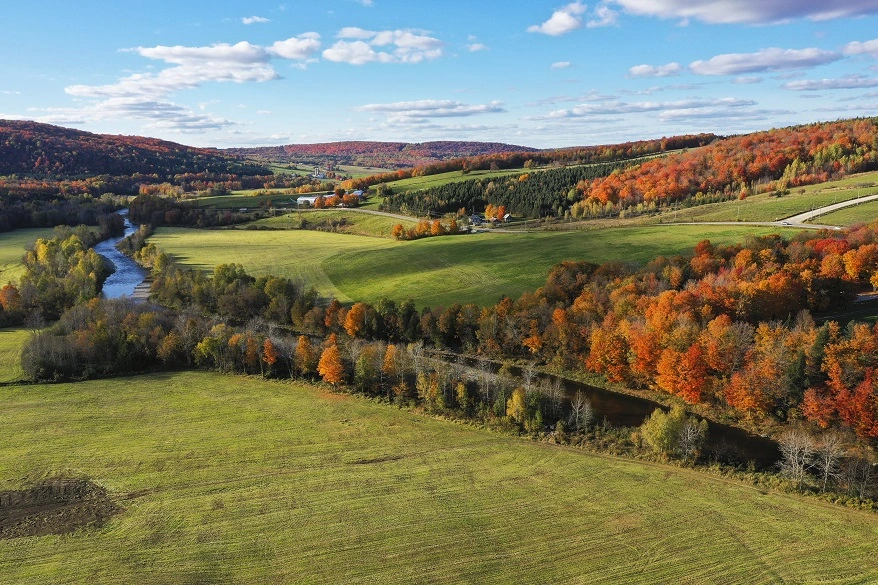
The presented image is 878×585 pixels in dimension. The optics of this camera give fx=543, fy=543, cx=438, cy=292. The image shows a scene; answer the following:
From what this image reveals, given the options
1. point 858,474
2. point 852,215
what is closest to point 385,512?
point 858,474

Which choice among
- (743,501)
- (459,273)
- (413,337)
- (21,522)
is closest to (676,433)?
(743,501)

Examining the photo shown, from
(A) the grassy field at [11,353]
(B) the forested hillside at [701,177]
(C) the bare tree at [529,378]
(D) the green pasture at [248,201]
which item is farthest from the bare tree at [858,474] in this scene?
(D) the green pasture at [248,201]

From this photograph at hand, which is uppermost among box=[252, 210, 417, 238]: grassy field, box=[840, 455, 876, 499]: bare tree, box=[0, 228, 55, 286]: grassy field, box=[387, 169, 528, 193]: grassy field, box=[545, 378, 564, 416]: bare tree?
box=[387, 169, 528, 193]: grassy field

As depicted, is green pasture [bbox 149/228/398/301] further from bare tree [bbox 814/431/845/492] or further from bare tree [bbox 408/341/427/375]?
bare tree [bbox 814/431/845/492]

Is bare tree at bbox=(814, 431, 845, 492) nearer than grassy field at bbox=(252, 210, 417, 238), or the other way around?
bare tree at bbox=(814, 431, 845, 492)

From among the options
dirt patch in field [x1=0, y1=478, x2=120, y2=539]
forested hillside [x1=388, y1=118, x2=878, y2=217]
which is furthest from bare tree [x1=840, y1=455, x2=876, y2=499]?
forested hillside [x1=388, y1=118, x2=878, y2=217]

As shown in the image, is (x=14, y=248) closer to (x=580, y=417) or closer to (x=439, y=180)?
(x=439, y=180)

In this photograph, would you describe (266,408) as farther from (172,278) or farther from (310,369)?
(172,278)

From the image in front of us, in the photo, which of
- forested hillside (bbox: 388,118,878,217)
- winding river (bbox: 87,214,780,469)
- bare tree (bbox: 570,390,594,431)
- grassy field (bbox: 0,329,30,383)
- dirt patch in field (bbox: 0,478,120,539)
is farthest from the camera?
forested hillside (bbox: 388,118,878,217)
